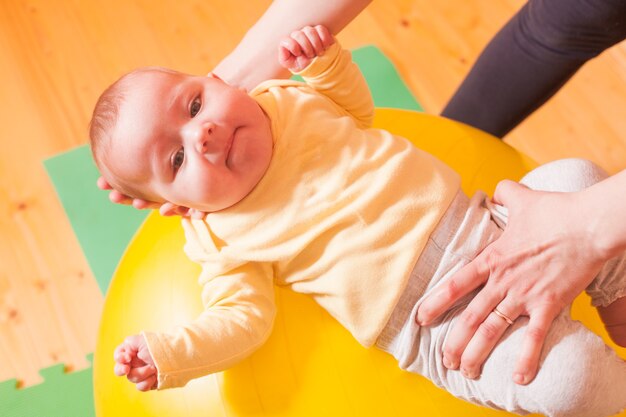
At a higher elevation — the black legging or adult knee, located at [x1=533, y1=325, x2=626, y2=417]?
the black legging

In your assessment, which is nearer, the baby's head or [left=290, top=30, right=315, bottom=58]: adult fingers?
→ the baby's head

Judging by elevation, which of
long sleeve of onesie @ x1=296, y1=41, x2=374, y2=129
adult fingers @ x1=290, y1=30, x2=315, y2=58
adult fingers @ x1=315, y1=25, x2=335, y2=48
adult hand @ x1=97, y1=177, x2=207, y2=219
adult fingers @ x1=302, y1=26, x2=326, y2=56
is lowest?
adult hand @ x1=97, y1=177, x2=207, y2=219

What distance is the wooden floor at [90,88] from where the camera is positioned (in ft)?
5.09

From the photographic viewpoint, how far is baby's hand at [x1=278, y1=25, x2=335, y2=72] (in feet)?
3.25

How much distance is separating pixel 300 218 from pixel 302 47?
26 centimetres

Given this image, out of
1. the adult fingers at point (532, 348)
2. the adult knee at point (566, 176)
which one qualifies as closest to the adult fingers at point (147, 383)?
the adult fingers at point (532, 348)

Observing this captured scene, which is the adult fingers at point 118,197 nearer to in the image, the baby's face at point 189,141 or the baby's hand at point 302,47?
the baby's face at point 189,141

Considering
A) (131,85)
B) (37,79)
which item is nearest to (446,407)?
(131,85)

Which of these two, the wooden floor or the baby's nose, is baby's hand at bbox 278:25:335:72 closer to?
the baby's nose

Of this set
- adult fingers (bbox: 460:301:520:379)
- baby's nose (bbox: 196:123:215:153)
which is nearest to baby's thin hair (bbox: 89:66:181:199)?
baby's nose (bbox: 196:123:215:153)

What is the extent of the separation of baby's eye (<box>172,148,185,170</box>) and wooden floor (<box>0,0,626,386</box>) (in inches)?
29.5

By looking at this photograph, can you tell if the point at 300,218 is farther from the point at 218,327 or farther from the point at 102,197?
the point at 102,197

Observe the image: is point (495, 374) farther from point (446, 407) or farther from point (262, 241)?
point (262, 241)

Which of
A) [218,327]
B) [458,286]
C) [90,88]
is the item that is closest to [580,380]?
[458,286]
